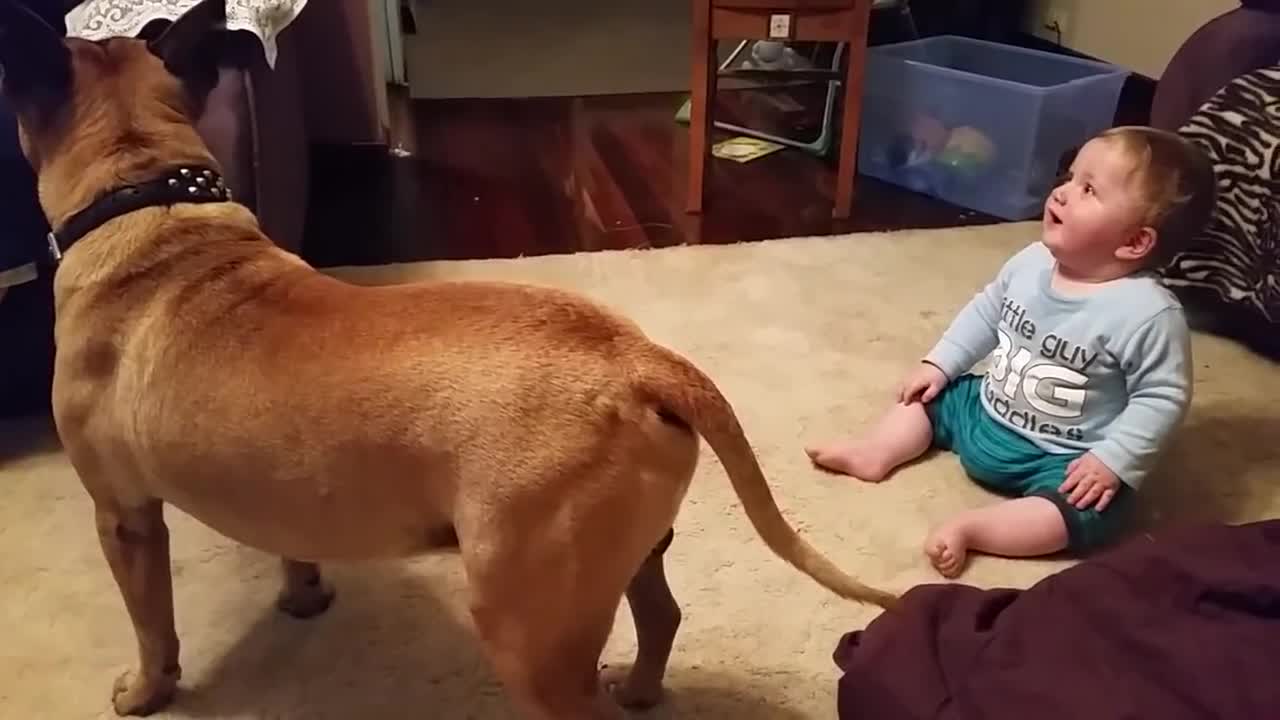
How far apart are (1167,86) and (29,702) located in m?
2.16

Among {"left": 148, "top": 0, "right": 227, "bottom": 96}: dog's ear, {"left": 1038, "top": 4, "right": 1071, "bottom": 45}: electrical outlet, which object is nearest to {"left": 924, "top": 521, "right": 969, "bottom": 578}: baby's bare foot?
{"left": 148, "top": 0, "right": 227, "bottom": 96}: dog's ear

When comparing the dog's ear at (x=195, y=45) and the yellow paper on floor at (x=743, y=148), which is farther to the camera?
the yellow paper on floor at (x=743, y=148)

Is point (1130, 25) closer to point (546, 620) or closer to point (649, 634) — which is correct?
point (649, 634)

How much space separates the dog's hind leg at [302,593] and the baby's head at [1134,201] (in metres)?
1.13

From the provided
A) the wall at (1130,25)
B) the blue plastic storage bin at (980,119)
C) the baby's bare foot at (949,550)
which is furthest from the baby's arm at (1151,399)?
the wall at (1130,25)

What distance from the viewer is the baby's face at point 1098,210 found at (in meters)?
1.69

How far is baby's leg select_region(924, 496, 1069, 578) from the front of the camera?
1664mm

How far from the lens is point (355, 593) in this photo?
163cm

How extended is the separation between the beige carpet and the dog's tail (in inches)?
11.4

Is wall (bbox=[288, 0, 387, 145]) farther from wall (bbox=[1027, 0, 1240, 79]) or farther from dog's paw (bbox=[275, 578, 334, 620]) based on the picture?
wall (bbox=[1027, 0, 1240, 79])

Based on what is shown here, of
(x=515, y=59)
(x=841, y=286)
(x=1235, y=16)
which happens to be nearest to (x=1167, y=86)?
(x=1235, y=16)

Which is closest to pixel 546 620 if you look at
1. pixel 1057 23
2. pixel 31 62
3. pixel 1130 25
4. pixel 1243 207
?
pixel 31 62

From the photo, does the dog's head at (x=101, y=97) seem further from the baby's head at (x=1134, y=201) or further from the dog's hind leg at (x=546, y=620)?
the baby's head at (x=1134, y=201)

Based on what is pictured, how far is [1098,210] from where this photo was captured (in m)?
1.70
